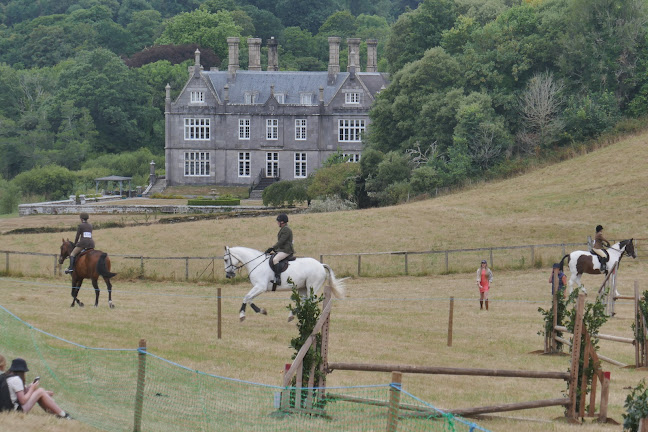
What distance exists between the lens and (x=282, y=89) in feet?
314

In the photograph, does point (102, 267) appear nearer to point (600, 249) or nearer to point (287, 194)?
point (600, 249)

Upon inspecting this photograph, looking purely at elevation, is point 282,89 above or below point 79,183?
above

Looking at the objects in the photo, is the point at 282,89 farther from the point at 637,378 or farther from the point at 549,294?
the point at 637,378

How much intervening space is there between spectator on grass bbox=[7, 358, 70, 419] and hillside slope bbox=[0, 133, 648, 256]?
3116cm

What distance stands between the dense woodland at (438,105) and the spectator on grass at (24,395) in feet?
170

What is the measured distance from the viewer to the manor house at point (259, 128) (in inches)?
3679

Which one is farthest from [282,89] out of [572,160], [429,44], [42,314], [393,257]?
[42,314]

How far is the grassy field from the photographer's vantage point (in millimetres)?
22531

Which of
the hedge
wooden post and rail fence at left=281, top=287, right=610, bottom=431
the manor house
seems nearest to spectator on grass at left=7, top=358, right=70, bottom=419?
wooden post and rail fence at left=281, top=287, right=610, bottom=431

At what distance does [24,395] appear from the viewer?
55.4 feet

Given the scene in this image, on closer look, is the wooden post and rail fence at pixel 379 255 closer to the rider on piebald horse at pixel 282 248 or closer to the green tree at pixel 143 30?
the rider on piebald horse at pixel 282 248

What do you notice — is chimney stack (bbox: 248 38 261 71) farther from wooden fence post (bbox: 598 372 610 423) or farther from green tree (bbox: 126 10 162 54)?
wooden fence post (bbox: 598 372 610 423)

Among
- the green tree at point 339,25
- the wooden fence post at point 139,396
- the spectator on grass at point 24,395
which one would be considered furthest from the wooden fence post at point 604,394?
the green tree at point 339,25

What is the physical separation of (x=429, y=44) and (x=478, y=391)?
6521cm
